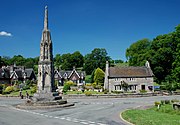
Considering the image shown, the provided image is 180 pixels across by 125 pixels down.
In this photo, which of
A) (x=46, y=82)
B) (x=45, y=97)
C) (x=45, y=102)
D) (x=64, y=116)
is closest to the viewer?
(x=64, y=116)

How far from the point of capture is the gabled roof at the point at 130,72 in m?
60.7

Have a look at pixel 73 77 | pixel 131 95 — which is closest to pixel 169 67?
pixel 131 95

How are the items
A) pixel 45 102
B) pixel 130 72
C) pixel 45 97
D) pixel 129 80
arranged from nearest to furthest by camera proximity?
1. pixel 45 102
2. pixel 45 97
3. pixel 129 80
4. pixel 130 72

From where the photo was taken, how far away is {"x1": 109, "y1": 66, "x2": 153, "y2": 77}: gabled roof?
199ft

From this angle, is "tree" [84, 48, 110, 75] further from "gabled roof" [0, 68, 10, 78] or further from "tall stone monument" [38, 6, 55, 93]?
"tall stone monument" [38, 6, 55, 93]

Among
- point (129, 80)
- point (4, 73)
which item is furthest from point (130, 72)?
point (4, 73)

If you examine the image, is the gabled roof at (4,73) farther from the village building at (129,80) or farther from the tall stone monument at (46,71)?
the tall stone monument at (46,71)

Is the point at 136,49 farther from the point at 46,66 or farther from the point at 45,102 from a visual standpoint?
the point at 45,102

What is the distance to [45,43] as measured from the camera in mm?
36094

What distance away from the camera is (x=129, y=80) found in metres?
60.4

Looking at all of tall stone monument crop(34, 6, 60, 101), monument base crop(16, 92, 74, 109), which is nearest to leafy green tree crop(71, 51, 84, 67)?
tall stone monument crop(34, 6, 60, 101)

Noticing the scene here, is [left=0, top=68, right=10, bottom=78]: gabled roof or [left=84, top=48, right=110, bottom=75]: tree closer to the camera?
[left=0, top=68, right=10, bottom=78]: gabled roof

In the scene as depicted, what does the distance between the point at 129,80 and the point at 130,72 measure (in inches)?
91.9

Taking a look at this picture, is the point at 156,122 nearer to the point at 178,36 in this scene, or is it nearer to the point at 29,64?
the point at 178,36
